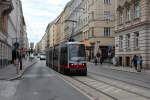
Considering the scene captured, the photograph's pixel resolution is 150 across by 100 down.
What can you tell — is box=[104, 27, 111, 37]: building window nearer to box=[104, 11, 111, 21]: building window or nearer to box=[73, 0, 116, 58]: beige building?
box=[73, 0, 116, 58]: beige building

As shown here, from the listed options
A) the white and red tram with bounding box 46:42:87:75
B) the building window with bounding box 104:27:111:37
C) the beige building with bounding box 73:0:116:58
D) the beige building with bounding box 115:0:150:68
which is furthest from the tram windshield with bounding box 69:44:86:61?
the building window with bounding box 104:27:111:37

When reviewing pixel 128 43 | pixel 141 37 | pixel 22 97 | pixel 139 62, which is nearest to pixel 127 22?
pixel 128 43

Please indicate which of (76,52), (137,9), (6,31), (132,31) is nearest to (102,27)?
(6,31)

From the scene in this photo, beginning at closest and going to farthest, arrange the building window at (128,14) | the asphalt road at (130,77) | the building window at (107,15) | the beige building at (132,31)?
the asphalt road at (130,77)
the beige building at (132,31)
the building window at (128,14)
the building window at (107,15)

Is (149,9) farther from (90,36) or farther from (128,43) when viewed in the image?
(90,36)

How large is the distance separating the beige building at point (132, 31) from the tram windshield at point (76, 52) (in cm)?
1537

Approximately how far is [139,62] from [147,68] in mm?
5167

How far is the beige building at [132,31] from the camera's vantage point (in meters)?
50.0

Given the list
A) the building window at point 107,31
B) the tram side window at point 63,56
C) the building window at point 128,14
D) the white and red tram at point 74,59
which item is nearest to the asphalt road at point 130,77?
the white and red tram at point 74,59

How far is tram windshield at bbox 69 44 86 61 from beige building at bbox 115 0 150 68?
15370 millimetres

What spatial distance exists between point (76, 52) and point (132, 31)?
66.1 ft

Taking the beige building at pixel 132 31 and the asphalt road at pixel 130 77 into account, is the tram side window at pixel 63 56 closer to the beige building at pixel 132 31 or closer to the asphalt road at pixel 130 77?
the asphalt road at pixel 130 77

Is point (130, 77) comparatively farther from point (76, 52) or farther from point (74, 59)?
point (76, 52)

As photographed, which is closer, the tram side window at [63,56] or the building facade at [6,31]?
the tram side window at [63,56]
